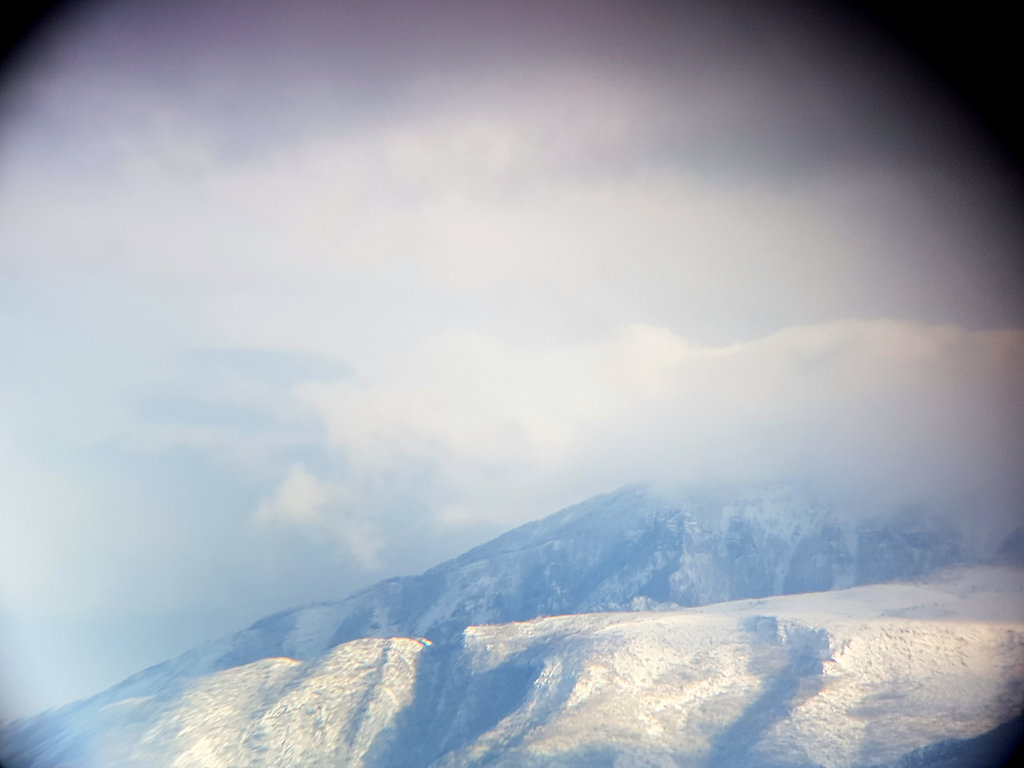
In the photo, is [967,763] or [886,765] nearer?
[967,763]

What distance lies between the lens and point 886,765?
19988 cm

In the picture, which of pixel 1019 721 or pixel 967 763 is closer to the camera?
pixel 967 763

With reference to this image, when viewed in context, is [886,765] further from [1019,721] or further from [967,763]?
[1019,721]

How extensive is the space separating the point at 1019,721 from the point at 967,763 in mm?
24000

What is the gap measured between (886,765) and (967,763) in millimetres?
20287

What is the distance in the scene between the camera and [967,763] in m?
185

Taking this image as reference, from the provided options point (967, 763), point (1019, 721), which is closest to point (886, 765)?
point (967, 763)

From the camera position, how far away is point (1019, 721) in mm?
197750

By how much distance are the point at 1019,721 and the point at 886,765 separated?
112 ft
